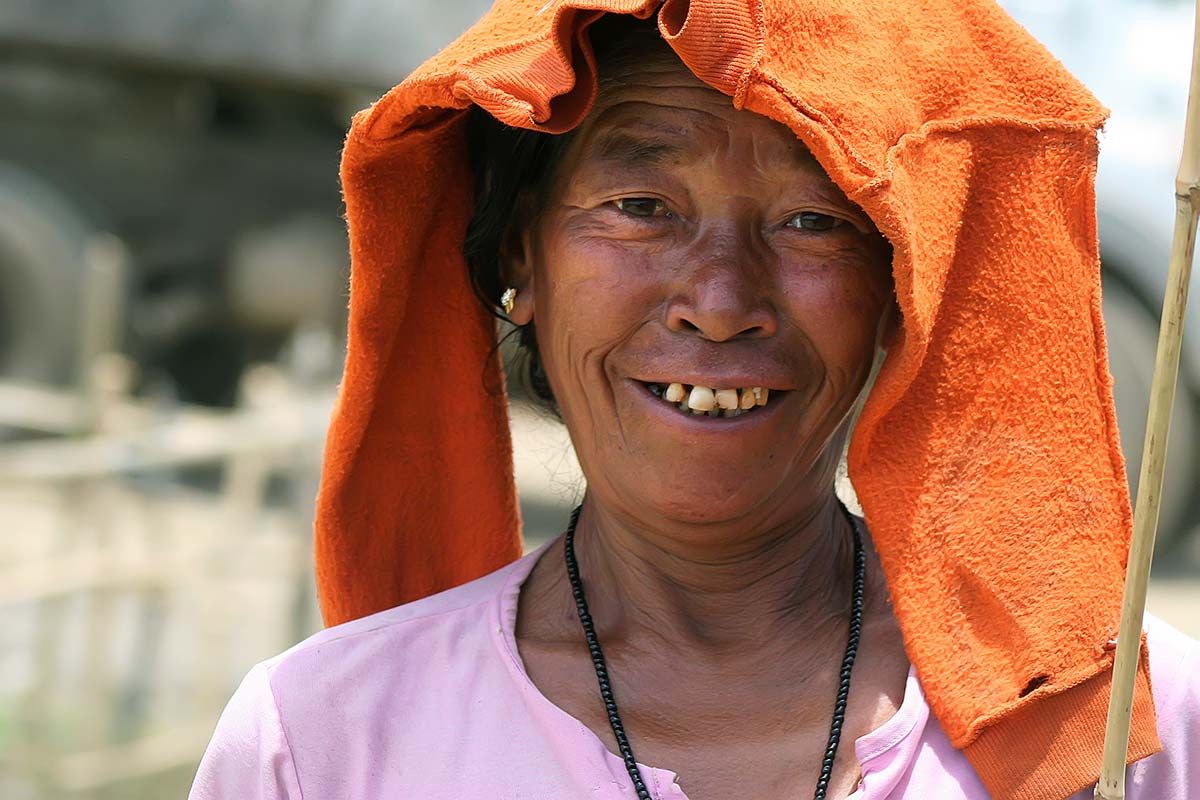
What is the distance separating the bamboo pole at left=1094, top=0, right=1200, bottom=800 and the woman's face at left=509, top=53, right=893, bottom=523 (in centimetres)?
47

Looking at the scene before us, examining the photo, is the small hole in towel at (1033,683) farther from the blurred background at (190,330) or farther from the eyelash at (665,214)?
the blurred background at (190,330)

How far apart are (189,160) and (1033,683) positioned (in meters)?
7.10

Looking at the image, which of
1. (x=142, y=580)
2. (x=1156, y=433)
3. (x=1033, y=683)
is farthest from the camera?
(x=142, y=580)

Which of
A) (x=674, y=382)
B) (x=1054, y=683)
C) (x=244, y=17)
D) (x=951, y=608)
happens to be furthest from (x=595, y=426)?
(x=244, y=17)

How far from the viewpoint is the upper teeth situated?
5.66 feet

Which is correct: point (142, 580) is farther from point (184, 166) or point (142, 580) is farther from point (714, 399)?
point (184, 166)

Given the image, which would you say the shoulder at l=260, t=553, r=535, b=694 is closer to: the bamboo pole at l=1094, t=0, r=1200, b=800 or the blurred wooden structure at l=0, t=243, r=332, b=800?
the bamboo pole at l=1094, t=0, r=1200, b=800

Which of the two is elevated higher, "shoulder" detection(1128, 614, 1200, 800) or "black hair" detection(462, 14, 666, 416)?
"black hair" detection(462, 14, 666, 416)

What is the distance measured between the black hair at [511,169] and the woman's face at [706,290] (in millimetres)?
33

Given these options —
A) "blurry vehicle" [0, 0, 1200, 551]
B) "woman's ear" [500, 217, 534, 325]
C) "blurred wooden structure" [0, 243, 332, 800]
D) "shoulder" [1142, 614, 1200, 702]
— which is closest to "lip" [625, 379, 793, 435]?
"woman's ear" [500, 217, 534, 325]

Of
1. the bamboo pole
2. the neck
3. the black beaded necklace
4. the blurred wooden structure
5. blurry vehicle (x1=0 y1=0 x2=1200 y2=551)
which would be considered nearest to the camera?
the bamboo pole

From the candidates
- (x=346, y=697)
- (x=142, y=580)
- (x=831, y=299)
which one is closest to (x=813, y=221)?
(x=831, y=299)

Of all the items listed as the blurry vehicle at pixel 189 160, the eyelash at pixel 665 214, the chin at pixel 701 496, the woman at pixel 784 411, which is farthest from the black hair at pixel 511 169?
the blurry vehicle at pixel 189 160

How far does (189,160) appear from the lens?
814 centimetres
